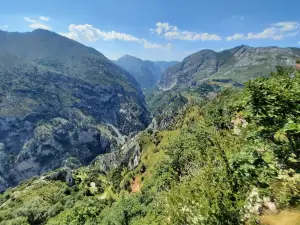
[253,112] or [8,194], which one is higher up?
[253,112]

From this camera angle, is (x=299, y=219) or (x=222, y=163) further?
(x=299, y=219)

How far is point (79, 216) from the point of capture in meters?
110

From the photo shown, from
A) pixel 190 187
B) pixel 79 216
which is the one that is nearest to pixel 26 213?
pixel 79 216

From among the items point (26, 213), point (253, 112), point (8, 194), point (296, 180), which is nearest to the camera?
point (296, 180)

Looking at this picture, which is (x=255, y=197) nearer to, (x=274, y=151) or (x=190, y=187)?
(x=274, y=151)

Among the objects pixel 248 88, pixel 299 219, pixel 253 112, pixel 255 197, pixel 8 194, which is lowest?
pixel 8 194

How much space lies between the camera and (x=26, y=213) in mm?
134000

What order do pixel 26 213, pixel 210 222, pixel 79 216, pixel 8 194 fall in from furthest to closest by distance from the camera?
pixel 8 194
pixel 26 213
pixel 79 216
pixel 210 222

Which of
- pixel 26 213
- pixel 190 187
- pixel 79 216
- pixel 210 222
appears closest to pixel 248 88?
pixel 190 187

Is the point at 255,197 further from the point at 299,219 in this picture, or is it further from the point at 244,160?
the point at 299,219

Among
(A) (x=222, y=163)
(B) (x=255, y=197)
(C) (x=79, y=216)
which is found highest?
(A) (x=222, y=163)

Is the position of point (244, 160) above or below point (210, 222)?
above

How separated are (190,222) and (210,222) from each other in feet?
7.30

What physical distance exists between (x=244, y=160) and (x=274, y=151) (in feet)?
8.84
